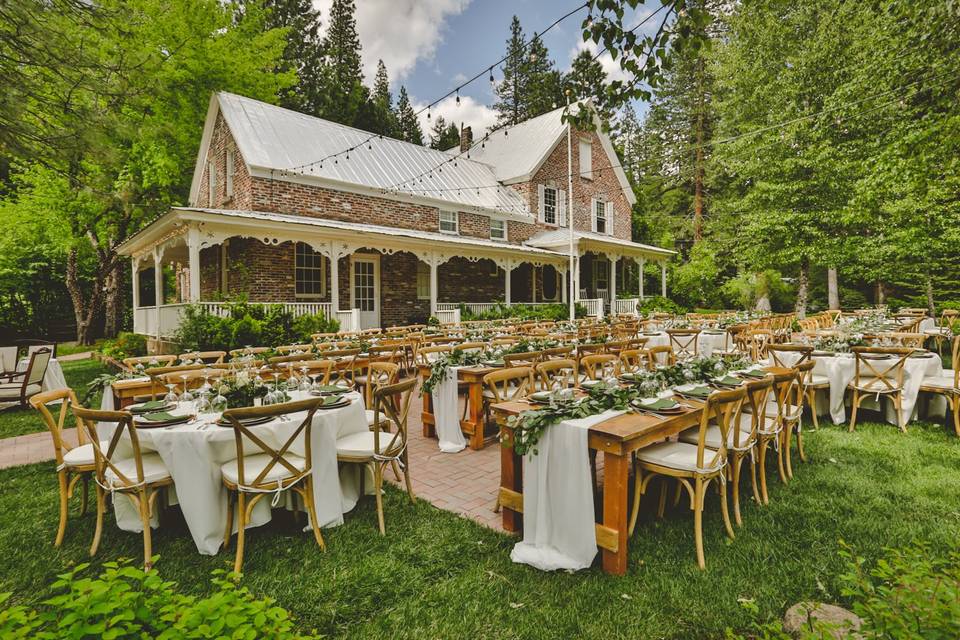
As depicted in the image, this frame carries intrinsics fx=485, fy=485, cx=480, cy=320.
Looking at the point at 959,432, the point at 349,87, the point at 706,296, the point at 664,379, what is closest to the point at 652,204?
the point at 706,296

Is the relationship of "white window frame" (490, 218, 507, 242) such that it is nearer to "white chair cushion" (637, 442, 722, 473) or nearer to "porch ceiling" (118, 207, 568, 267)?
"porch ceiling" (118, 207, 568, 267)

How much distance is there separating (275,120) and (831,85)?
19766 mm

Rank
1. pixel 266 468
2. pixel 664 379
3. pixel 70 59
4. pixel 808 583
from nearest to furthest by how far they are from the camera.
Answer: pixel 808 583, pixel 266 468, pixel 664 379, pixel 70 59

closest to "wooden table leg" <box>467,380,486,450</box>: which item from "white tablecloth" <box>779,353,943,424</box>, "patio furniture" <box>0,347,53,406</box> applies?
"white tablecloth" <box>779,353,943,424</box>

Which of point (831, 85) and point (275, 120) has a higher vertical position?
point (831, 85)

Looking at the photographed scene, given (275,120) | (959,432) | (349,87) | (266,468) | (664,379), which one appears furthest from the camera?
(349,87)

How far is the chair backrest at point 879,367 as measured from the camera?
230 inches

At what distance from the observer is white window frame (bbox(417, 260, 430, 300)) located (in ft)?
57.2

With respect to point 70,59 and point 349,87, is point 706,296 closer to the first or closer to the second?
point 349,87

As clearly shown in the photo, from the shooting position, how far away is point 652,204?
33.3 m

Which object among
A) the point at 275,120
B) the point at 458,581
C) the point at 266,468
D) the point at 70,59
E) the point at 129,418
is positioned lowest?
the point at 458,581

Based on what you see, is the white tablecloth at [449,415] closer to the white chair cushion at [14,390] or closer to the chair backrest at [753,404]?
the chair backrest at [753,404]

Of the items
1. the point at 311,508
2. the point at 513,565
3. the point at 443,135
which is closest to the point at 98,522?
the point at 311,508

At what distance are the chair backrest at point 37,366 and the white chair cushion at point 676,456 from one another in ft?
29.6
